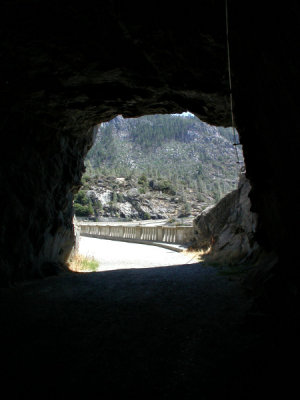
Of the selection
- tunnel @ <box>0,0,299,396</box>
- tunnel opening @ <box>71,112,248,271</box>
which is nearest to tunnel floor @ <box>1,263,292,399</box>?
tunnel @ <box>0,0,299,396</box>

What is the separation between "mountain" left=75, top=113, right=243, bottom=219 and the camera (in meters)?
72.9

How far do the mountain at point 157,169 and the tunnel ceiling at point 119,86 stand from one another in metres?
28.5

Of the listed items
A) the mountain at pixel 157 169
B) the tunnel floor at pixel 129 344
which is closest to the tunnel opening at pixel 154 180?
the mountain at pixel 157 169

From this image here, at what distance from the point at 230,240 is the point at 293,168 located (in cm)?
873

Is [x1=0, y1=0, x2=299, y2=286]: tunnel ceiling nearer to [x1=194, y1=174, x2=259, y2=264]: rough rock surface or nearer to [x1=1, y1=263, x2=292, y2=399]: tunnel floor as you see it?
[x1=1, y1=263, x2=292, y2=399]: tunnel floor

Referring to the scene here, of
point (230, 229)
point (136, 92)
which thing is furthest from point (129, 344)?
point (230, 229)

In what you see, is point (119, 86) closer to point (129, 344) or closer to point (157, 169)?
point (129, 344)

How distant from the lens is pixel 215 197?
93250 millimetres

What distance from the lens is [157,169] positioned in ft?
378

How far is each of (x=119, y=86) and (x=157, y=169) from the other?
10869 cm

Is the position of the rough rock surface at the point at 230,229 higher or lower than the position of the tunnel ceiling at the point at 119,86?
lower

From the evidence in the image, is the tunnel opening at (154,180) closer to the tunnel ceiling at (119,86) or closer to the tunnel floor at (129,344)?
the tunnel ceiling at (119,86)

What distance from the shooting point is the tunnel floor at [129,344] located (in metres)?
2.49

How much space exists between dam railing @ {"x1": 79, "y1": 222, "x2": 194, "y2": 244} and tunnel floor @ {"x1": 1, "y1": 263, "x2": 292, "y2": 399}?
12995 mm
